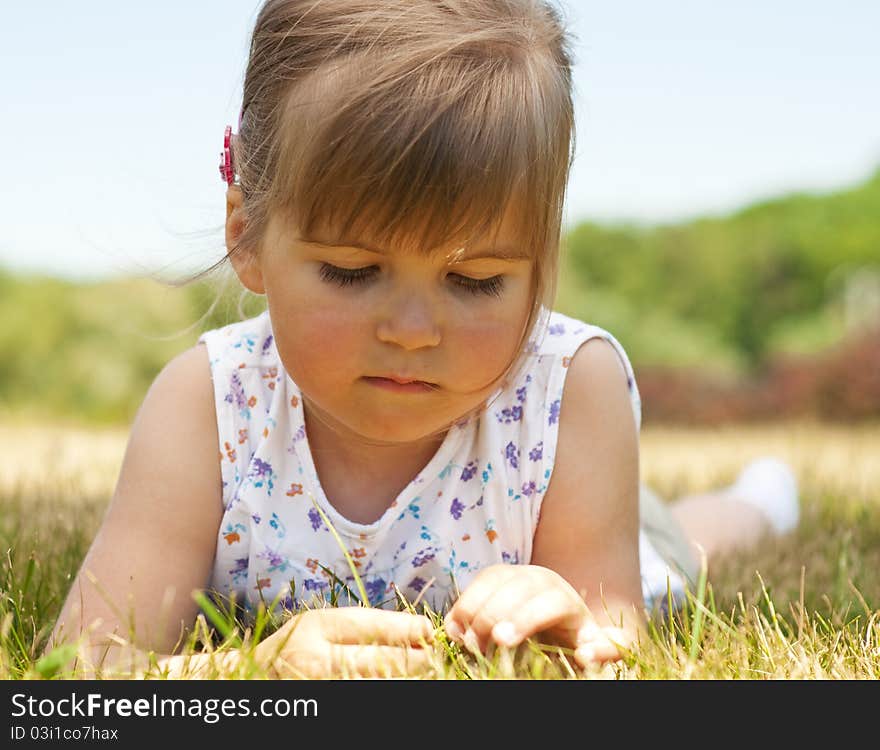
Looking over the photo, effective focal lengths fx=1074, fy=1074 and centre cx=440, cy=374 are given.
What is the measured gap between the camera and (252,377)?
7.08 feet

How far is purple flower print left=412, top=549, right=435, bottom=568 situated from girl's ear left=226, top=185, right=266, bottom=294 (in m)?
0.58

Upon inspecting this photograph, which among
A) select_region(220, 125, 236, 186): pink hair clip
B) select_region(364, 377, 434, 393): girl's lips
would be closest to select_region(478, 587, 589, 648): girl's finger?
select_region(364, 377, 434, 393): girl's lips

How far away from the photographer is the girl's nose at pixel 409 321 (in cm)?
160

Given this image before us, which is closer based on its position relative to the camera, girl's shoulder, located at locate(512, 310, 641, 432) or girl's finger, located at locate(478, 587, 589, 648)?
girl's finger, located at locate(478, 587, 589, 648)

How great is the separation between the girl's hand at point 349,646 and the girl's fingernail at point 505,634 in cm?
9

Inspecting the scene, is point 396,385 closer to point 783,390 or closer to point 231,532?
point 231,532

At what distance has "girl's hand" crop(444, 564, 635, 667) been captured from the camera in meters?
1.45

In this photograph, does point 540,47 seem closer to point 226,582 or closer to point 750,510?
point 226,582

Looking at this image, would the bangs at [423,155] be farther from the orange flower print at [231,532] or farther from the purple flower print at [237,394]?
the orange flower print at [231,532]

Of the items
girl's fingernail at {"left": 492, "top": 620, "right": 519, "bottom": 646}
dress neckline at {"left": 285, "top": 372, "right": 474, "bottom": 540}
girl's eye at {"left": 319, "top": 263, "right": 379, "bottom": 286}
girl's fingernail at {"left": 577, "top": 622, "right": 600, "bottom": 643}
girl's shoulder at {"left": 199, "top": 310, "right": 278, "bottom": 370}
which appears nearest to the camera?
girl's fingernail at {"left": 492, "top": 620, "right": 519, "bottom": 646}

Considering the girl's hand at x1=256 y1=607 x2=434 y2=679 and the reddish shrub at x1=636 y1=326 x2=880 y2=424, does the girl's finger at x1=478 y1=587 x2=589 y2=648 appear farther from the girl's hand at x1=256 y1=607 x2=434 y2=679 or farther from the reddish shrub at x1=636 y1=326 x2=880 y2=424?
the reddish shrub at x1=636 y1=326 x2=880 y2=424

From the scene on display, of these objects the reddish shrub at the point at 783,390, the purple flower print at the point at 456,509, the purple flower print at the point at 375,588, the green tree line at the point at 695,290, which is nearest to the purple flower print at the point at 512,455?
the purple flower print at the point at 456,509
